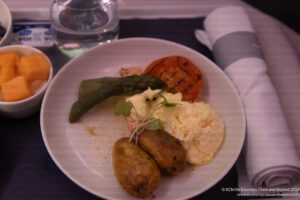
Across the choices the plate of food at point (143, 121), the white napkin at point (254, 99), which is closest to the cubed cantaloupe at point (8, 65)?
the plate of food at point (143, 121)

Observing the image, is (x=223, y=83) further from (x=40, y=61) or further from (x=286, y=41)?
(x=40, y=61)

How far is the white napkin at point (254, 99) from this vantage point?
81 centimetres

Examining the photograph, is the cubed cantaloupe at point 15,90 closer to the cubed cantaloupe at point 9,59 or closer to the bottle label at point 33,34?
the cubed cantaloupe at point 9,59

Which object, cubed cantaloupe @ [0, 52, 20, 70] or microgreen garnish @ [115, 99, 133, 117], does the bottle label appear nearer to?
cubed cantaloupe @ [0, 52, 20, 70]

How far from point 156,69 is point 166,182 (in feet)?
1.32

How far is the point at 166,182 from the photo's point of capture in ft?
2.68

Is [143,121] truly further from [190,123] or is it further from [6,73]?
[6,73]

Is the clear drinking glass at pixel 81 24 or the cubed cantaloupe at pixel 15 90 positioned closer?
the cubed cantaloupe at pixel 15 90

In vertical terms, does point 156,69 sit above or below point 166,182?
above

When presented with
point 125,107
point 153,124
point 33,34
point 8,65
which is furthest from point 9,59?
point 153,124

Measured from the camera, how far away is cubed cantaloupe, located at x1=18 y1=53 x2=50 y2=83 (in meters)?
0.94

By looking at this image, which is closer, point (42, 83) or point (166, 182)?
point (166, 182)

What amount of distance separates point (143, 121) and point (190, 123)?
5.4 inches

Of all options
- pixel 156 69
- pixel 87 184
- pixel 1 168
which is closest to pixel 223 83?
pixel 156 69
